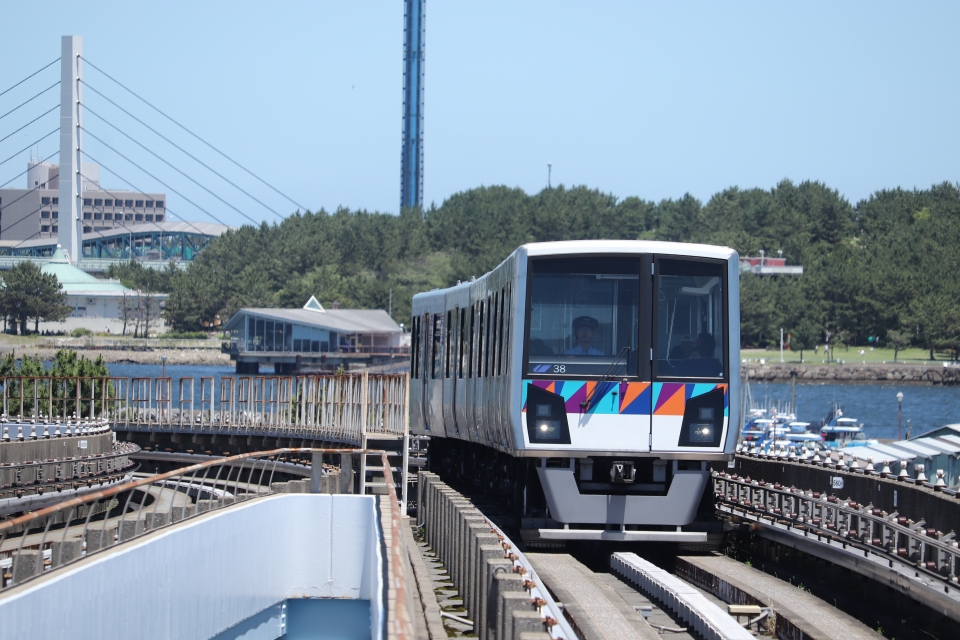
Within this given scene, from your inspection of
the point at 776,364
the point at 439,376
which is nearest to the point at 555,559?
the point at 439,376

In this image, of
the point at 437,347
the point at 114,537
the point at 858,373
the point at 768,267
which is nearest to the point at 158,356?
the point at 768,267

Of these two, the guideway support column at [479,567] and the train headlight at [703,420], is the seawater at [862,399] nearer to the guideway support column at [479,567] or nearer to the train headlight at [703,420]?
the guideway support column at [479,567]

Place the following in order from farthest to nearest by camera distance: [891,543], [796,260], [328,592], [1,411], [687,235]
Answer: [687,235] < [796,260] < [1,411] < [328,592] < [891,543]

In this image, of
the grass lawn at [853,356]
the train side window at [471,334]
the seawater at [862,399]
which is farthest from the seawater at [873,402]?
the train side window at [471,334]

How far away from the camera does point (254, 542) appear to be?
1374 cm

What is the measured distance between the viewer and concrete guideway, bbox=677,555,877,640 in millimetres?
12227

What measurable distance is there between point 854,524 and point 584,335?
340 centimetres

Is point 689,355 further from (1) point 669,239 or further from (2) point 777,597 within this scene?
(1) point 669,239

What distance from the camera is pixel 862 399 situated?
124938mm

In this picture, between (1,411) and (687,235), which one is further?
(687,235)

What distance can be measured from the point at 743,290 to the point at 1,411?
328 feet

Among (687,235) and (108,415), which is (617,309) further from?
(687,235)

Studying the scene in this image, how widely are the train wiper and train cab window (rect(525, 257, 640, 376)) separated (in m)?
0.01

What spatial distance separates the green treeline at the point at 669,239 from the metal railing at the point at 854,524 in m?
118
